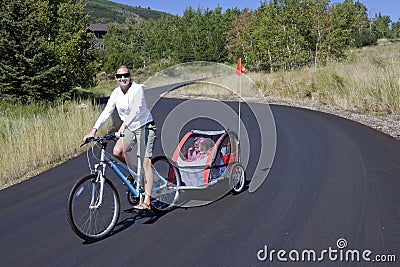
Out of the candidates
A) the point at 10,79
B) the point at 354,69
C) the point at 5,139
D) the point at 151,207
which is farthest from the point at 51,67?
the point at 151,207

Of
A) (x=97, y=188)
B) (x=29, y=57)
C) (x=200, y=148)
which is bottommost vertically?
(x=97, y=188)

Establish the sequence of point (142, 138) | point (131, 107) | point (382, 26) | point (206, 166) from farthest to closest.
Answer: point (382, 26), point (206, 166), point (142, 138), point (131, 107)

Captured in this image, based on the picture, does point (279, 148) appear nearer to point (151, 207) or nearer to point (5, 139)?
point (151, 207)

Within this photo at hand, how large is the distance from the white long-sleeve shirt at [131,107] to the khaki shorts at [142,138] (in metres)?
0.07

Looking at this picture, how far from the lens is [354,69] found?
20.6m

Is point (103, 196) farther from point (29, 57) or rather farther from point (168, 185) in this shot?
point (29, 57)

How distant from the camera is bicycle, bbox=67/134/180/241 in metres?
4.92

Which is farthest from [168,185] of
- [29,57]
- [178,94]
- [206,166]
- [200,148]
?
[29,57]

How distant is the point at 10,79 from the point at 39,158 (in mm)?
12213

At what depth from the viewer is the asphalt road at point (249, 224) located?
445 cm

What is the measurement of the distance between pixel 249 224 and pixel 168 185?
4.52ft

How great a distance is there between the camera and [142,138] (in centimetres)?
557

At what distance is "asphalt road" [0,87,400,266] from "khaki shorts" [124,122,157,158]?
0.88 meters

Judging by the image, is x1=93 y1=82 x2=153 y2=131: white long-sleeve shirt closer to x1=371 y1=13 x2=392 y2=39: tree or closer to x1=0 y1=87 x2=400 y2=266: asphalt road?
x1=0 y1=87 x2=400 y2=266: asphalt road
